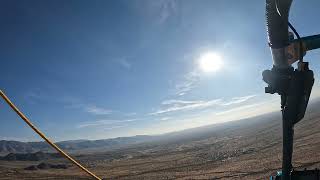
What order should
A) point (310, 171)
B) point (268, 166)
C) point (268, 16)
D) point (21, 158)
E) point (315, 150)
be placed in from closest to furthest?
point (268, 16) → point (310, 171) → point (268, 166) → point (315, 150) → point (21, 158)

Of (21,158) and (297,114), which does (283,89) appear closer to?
(297,114)

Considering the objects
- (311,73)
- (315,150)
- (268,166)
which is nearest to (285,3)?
(311,73)

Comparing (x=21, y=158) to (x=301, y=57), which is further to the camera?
(x=21, y=158)

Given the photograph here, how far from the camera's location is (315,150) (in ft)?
108

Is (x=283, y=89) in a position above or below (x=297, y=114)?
above

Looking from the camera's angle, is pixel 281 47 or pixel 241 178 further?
pixel 241 178

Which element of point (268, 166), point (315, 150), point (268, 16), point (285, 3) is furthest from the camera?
point (315, 150)

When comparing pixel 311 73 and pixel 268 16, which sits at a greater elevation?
pixel 268 16

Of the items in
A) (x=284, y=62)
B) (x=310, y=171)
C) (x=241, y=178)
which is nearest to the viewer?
(x=284, y=62)

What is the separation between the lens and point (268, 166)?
29234 millimetres

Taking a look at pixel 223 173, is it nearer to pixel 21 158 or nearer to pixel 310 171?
pixel 310 171

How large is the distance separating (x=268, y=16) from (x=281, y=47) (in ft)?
0.82

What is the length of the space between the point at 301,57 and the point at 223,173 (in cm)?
2902

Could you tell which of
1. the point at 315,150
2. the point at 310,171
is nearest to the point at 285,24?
the point at 310,171
